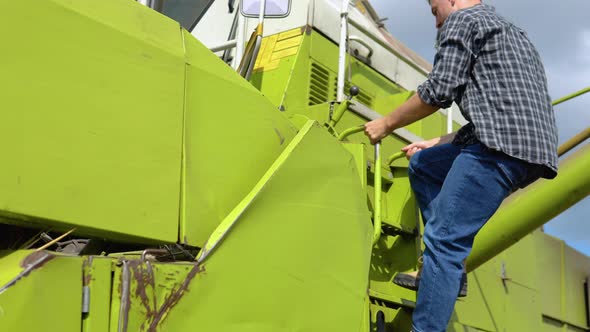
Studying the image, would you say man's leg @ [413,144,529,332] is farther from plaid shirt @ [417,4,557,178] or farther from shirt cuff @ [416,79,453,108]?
shirt cuff @ [416,79,453,108]

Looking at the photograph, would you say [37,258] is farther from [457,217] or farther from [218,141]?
Result: [457,217]

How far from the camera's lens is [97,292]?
1860mm

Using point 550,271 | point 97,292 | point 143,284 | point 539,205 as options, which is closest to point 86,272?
point 97,292

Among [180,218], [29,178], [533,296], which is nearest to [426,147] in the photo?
[180,218]

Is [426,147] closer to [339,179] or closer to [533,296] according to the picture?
[339,179]

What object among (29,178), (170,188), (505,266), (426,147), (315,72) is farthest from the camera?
(505,266)

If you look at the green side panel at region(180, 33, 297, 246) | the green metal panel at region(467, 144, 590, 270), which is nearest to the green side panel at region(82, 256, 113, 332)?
the green side panel at region(180, 33, 297, 246)

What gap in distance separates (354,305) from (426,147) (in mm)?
914

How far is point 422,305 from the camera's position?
2.62 meters

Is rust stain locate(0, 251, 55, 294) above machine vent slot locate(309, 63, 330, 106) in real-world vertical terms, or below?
below

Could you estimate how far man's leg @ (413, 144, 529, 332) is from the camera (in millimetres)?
2588

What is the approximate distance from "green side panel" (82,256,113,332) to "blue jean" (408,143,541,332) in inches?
47.4

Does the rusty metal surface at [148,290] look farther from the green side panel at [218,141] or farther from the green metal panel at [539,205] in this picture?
the green metal panel at [539,205]

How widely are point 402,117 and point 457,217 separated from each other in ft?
1.39
